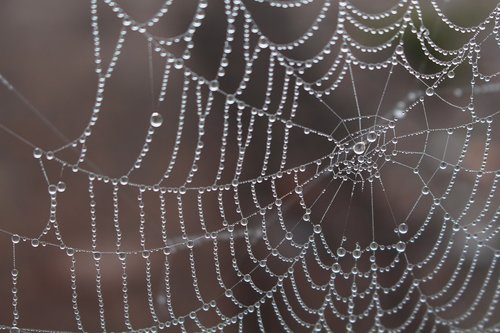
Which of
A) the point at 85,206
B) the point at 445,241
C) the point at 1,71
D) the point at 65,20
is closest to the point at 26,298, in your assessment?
the point at 85,206

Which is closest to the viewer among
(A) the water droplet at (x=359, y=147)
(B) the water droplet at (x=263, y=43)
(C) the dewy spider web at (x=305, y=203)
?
(B) the water droplet at (x=263, y=43)

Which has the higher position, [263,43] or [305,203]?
[305,203]

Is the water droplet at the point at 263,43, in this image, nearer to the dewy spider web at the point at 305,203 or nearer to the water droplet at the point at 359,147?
the water droplet at the point at 359,147

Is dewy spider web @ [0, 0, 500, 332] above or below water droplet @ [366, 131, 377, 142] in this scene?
above

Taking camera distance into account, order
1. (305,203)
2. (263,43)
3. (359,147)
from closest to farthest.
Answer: (263,43) < (359,147) < (305,203)

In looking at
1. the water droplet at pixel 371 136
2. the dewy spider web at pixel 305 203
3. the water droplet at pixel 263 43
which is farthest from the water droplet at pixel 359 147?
the dewy spider web at pixel 305 203

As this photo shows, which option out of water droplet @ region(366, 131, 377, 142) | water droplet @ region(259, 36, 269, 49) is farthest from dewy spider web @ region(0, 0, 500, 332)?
water droplet @ region(259, 36, 269, 49)

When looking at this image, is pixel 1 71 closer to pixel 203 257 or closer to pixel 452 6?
pixel 203 257

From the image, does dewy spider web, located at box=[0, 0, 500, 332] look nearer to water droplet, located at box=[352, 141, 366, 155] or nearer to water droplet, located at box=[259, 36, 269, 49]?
water droplet, located at box=[352, 141, 366, 155]

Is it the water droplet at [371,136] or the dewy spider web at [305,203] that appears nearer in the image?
the water droplet at [371,136]

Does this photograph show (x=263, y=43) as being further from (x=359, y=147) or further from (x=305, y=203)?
(x=305, y=203)

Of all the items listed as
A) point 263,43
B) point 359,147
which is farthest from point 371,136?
point 263,43

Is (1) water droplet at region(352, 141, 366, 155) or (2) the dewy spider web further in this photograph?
(2) the dewy spider web
